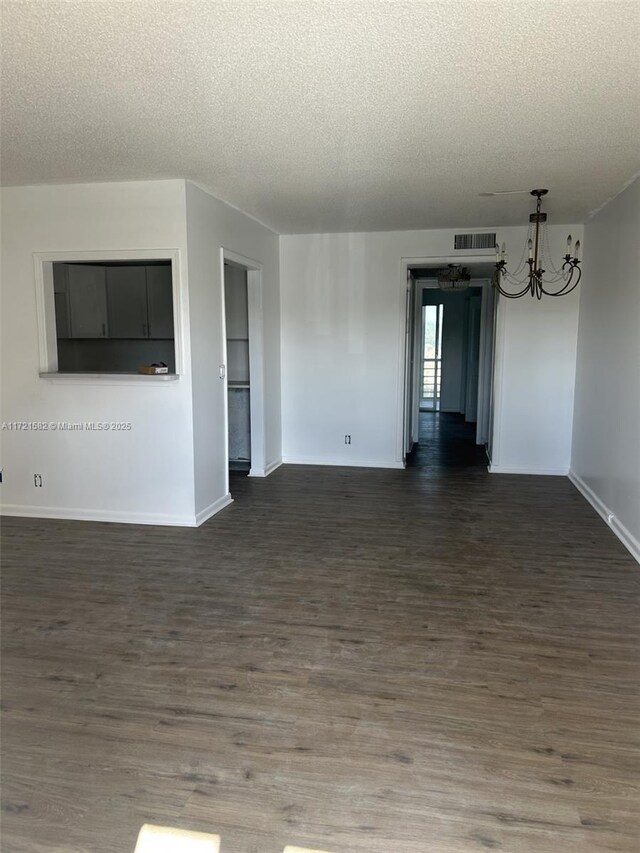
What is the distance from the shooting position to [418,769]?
2016 mm

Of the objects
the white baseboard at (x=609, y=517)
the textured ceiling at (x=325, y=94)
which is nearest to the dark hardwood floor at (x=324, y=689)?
the white baseboard at (x=609, y=517)

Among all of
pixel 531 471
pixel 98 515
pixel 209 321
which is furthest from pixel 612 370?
pixel 98 515

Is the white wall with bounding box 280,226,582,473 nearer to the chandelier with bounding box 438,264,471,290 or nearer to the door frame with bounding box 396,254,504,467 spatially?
the door frame with bounding box 396,254,504,467

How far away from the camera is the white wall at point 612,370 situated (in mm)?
4113

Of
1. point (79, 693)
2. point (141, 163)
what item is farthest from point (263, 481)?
point (79, 693)

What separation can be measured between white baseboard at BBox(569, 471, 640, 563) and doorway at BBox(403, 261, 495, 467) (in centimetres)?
140

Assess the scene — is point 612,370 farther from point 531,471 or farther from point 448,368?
point 448,368

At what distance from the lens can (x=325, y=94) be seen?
2715 millimetres

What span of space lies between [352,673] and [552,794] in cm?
93

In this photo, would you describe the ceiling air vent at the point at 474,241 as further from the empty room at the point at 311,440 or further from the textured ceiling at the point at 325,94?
the textured ceiling at the point at 325,94

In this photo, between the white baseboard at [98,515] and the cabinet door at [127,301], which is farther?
the cabinet door at [127,301]

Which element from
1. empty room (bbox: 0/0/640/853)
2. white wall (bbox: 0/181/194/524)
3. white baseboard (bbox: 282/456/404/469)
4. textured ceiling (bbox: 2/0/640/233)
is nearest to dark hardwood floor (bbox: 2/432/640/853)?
empty room (bbox: 0/0/640/853)

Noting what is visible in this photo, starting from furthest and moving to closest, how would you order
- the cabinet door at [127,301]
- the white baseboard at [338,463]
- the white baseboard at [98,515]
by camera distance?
the white baseboard at [338,463] < the cabinet door at [127,301] < the white baseboard at [98,515]

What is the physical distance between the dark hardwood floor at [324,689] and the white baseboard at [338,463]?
219cm
